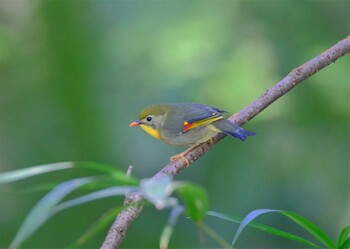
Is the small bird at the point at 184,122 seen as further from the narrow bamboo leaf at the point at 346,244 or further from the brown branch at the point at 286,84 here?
the narrow bamboo leaf at the point at 346,244

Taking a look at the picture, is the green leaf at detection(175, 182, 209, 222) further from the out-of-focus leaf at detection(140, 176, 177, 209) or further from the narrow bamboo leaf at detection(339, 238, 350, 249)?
the narrow bamboo leaf at detection(339, 238, 350, 249)

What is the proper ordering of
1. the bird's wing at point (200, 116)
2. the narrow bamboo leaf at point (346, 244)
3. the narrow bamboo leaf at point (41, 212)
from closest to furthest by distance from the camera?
the narrow bamboo leaf at point (41, 212) < the narrow bamboo leaf at point (346, 244) < the bird's wing at point (200, 116)

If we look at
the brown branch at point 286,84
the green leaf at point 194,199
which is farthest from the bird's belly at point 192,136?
the green leaf at point 194,199

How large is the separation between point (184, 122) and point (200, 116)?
0.56ft

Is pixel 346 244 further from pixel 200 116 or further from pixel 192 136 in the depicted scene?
pixel 200 116

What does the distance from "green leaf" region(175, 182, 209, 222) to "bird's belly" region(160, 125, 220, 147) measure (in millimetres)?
2707

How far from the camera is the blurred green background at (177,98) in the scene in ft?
16.9

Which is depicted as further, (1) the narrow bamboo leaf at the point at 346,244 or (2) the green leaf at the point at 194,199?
(1) the narrow bamboo leaf at the point at 346,244

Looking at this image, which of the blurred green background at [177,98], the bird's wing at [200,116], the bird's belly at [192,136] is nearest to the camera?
the bird's belly at [192,136]

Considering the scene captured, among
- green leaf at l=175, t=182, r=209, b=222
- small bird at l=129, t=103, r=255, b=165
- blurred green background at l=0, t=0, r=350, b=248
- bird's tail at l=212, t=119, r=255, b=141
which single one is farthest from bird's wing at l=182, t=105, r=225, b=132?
green leaf at l=175, t=182, r=209, b=222

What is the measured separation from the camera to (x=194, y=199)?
1.28m

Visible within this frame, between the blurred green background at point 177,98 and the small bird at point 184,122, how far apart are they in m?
0.70

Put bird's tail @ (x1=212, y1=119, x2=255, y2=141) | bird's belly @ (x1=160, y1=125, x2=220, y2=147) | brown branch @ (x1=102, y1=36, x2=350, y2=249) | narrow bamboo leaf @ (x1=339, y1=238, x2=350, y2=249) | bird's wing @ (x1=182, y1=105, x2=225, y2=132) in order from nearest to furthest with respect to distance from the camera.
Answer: narrow bamboo leaf @ (x1=339, y1=238, x2=350, y2=249), brown branch @ (x1=102, y1=36, x2=350, y2=249), bird's tail @ (x1=212, y1=119, x2=255, y2=141), bird's belly @ (x1=160, y1=125, x2=220, y2=147), bird's wing @ (x1=182, y1=105, x2=225, y2=132)

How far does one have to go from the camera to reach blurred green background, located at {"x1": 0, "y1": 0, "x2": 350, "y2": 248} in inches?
203
